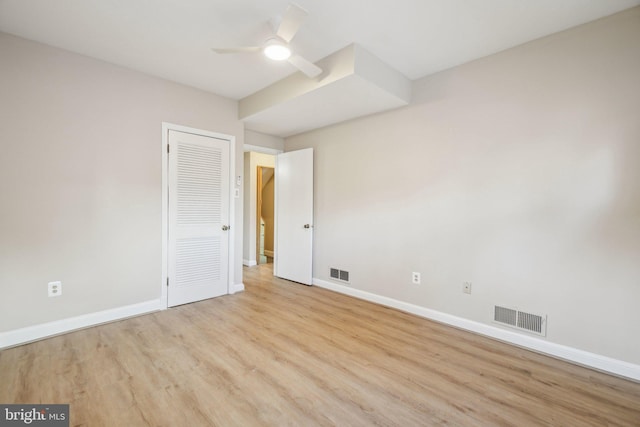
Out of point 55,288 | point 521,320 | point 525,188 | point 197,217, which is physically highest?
point 525,188

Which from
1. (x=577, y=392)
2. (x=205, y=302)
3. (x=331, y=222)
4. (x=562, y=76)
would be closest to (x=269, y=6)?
(x=562, y=76)

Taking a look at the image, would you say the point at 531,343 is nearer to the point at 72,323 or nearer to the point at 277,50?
the point at 277,50

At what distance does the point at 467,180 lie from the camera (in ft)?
9.12

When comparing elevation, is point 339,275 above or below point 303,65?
below

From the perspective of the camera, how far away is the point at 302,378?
198cm

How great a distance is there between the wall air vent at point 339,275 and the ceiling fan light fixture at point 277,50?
2814 mm

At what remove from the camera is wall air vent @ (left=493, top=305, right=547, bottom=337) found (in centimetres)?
237

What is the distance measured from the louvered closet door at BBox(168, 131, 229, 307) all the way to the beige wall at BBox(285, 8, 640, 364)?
201 cm

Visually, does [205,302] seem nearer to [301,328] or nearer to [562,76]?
[301,328]

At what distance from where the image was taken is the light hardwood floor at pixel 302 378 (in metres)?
1.64

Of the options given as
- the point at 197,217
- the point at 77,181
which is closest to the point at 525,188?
the point at 197,217

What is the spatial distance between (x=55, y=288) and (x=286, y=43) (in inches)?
120

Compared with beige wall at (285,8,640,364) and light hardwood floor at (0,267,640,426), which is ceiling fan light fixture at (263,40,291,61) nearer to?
beige wall at (285,8,640,364)

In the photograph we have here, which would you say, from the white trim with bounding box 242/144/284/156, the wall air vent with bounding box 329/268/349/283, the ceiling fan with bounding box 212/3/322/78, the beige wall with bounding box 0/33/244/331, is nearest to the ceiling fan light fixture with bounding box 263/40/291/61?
the ceiling fan with bounding box 212/3/322/78
